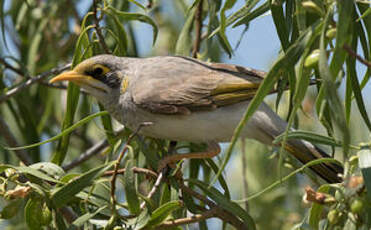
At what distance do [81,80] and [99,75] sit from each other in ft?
0.65

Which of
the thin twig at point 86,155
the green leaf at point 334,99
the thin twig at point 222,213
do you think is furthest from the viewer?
the thin twig at point 86,155

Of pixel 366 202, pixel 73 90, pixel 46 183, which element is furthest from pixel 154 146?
pixel 366 202

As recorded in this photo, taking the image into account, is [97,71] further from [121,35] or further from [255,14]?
[255,14]

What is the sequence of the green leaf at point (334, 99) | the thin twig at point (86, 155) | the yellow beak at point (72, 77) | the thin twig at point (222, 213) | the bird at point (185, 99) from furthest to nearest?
1. the thin twig at point (86, 155)
2. the bird at point (185, 99)
3. the yellow beak at point (72, 77)
4. the thin twig at point (222, 213)
5. the green leaf at point (334, 99)

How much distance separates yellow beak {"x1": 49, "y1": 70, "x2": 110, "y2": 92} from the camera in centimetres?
380

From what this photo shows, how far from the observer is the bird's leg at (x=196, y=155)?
12.2 feet

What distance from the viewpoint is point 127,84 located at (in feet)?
13.5

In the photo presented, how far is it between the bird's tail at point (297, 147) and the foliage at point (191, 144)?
0.46ft

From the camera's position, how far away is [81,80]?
386cm

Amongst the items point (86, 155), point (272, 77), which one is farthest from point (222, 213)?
point (86, 155)

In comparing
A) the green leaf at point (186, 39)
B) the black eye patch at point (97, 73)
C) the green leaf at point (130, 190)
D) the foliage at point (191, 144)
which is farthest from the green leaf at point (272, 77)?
the green leaf at point (186, 39)

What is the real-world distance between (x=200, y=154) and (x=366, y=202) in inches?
69.3

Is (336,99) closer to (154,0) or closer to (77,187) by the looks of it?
(77,187)

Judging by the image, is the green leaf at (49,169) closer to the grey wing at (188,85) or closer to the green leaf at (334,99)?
the grey wing at (188,85)
